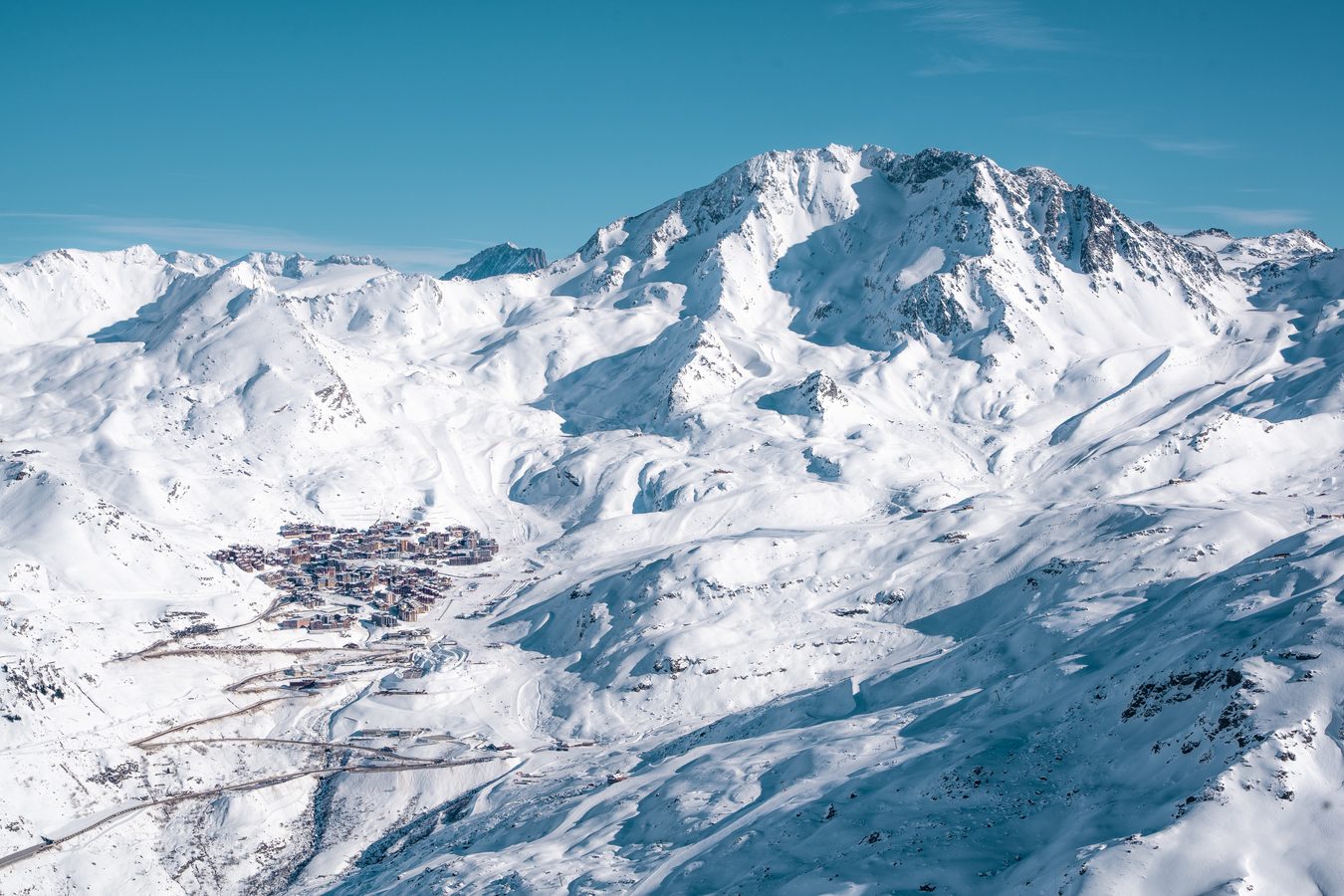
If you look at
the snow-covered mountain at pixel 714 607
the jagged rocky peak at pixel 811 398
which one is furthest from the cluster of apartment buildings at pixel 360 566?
the jagged rocky peak at pixel 811 398

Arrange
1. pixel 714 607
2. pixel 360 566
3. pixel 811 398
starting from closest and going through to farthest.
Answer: pixel 714 607, pixel 360 566, pixel 811 398

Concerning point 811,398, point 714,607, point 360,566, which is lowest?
point 714,607

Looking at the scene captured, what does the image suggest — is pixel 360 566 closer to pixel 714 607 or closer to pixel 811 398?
pixel 714 607

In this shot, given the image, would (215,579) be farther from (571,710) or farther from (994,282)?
(994,282)

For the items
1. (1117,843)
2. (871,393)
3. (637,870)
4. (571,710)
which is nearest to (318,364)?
(871,393)

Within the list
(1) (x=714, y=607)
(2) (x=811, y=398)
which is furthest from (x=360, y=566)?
(2) (x=811, y=398)

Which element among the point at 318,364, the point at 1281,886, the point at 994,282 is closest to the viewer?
the point at 1281,886

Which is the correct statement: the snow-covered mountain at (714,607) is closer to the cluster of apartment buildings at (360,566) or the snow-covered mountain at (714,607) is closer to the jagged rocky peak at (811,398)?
the jagged rocky peak at (811,398)
